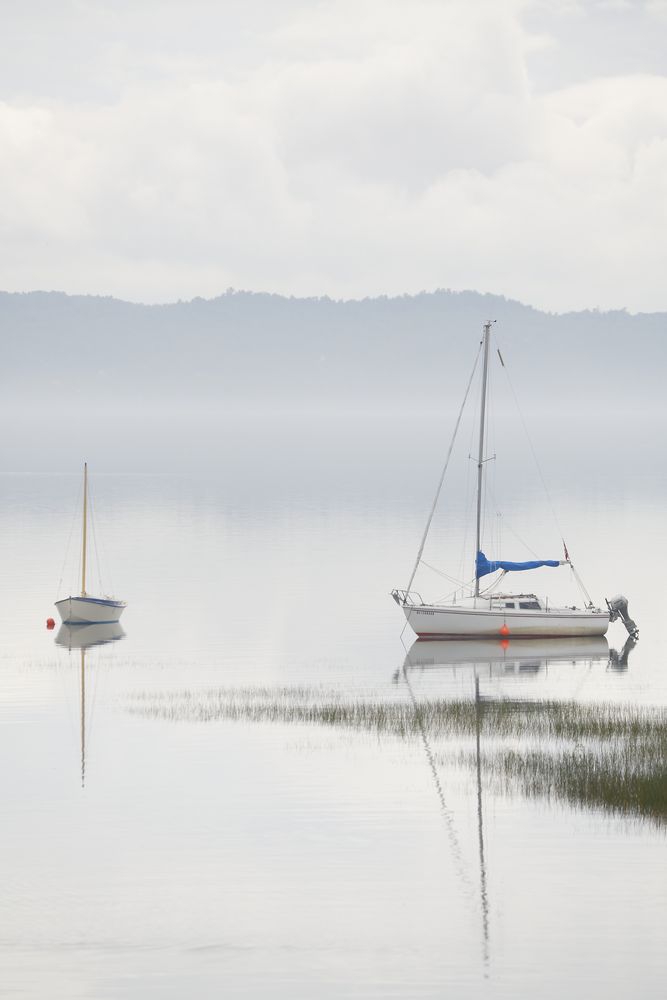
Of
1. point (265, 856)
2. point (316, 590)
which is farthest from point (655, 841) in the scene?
point (316, 590)

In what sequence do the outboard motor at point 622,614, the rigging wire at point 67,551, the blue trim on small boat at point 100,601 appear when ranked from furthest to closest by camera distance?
the rigging wire at point 67,551, the blue trim on small boat at point 100,601, the outboard motor at point 622,614

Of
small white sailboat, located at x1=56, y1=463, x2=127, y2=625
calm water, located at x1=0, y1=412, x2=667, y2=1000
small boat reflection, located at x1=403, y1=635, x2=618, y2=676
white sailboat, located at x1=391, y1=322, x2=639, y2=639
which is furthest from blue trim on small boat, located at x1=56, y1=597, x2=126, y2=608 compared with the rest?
small boat reflection, located at x1=403, y1=635, x2=618, y2=676

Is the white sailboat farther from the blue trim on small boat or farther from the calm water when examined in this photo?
the blue trim on small boat

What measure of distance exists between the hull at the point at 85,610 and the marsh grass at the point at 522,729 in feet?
65.7

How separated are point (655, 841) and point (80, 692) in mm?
24776

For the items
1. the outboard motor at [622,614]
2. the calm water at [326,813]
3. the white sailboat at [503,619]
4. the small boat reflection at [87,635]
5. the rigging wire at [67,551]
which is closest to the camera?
the calm water at [326,813]

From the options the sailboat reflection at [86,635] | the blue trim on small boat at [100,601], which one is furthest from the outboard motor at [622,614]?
the blue trim on small boat at [100,601]

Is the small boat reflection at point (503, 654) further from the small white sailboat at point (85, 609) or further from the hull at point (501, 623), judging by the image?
the small white sailboat at point (85, 609)

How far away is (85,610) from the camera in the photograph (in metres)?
69.1

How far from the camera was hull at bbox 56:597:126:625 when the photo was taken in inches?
2712

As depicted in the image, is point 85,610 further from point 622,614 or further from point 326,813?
point 326,813

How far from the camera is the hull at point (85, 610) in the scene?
6888cm

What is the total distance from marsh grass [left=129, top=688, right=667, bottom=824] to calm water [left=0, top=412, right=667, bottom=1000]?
0.11 m

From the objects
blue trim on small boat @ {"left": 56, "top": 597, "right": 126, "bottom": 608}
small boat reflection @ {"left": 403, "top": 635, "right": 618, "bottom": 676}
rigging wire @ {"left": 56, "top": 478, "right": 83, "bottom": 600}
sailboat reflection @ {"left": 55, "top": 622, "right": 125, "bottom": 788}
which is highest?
rigging wire @ {"left": 56, "top": 478, "right": 83, "bottom": 600}
